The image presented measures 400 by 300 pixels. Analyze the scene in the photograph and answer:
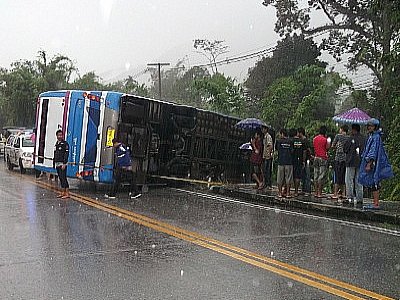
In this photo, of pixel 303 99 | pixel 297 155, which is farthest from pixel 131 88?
pixel 297 155

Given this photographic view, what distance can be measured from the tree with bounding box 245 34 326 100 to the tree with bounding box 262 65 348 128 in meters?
5.43

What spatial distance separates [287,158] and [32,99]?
3898 cm

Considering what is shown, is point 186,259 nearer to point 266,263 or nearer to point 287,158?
point 266,263

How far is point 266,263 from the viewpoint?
735cm

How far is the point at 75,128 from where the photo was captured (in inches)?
635

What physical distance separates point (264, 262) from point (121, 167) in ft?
26.6

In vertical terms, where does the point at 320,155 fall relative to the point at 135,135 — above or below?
below

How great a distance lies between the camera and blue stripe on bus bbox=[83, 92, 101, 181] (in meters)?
15.6

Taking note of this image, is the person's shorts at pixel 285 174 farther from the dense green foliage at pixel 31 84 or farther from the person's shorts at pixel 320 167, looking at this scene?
the dense green foliage at pixel 31 84

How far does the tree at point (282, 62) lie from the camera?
39.6 meters

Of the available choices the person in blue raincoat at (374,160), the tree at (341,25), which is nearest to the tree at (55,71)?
the tree at (341,25)

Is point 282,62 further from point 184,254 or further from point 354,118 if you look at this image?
point 184,254

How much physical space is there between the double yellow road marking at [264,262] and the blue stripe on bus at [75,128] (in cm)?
469

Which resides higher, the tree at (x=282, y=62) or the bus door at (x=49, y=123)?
the tree at (x=282, y=62)
